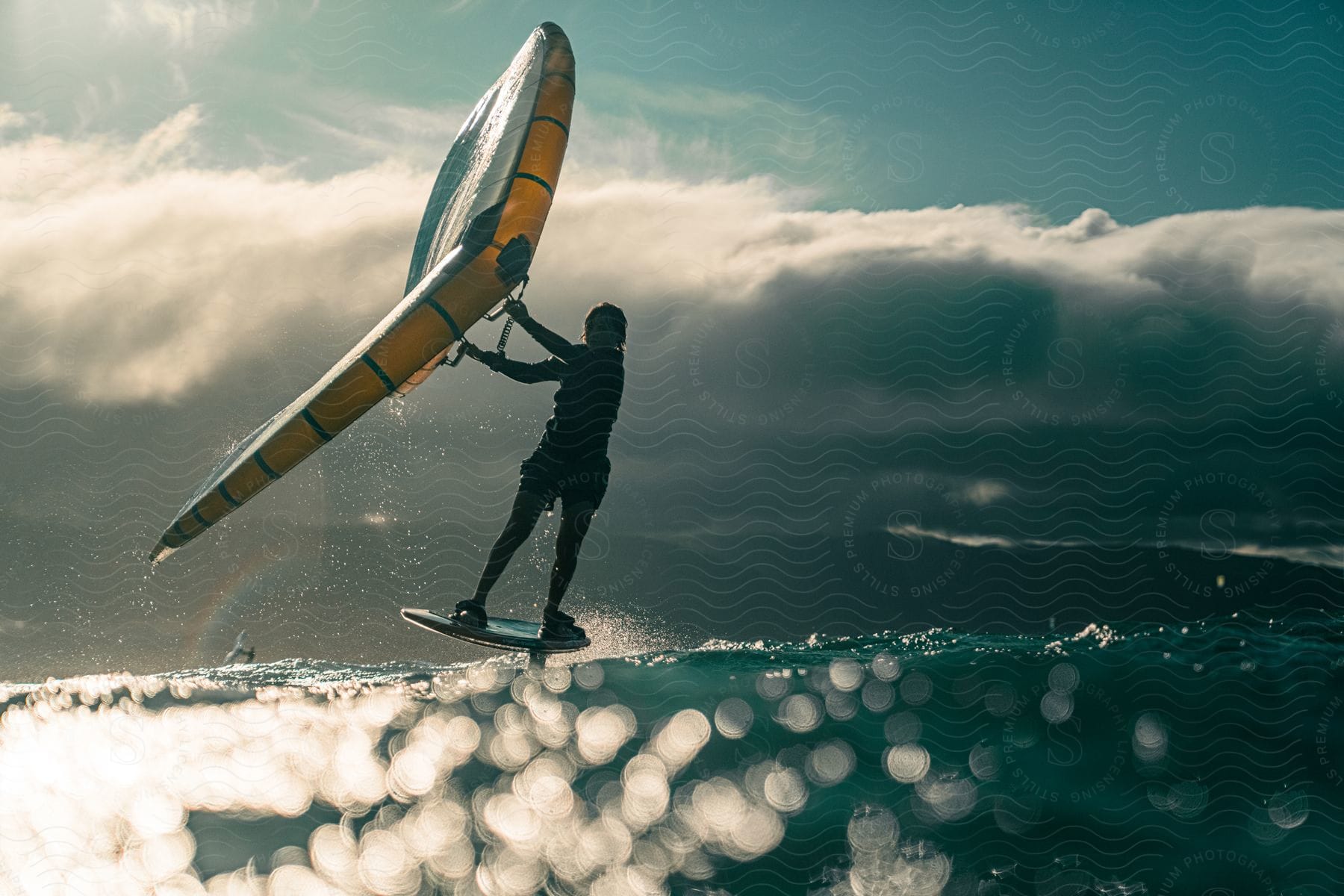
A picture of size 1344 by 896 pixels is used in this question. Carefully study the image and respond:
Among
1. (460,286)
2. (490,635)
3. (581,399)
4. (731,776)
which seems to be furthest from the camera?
(731,776)

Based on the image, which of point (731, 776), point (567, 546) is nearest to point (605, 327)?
point (567, 546)

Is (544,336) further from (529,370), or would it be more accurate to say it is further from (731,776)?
(731,776)

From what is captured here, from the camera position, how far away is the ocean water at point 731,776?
6336 millimetres

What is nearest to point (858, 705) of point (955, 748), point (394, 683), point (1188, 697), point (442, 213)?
point (955, 748)

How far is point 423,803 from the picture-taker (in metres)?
7.33

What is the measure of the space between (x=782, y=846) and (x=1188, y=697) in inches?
237

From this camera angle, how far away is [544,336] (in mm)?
6047

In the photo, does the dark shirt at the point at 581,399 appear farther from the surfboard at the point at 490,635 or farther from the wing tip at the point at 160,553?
the wing tip at the point at 160,553

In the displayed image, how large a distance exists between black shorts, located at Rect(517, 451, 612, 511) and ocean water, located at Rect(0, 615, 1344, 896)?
9.22 ft

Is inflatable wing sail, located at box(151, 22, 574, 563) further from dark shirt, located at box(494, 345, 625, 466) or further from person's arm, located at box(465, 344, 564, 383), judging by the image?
dark shirt, located at box(494, 345, 625, 466)

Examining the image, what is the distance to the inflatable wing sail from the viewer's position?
18.1 ft

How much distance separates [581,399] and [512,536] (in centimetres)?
113

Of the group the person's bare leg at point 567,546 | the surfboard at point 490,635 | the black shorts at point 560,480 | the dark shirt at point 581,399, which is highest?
the dark shirt at point 581,399

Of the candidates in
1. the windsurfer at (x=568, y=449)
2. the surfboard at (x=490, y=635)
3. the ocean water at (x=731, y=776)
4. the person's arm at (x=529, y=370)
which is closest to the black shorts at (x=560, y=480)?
the windsurfer at (x=568, y=449)
